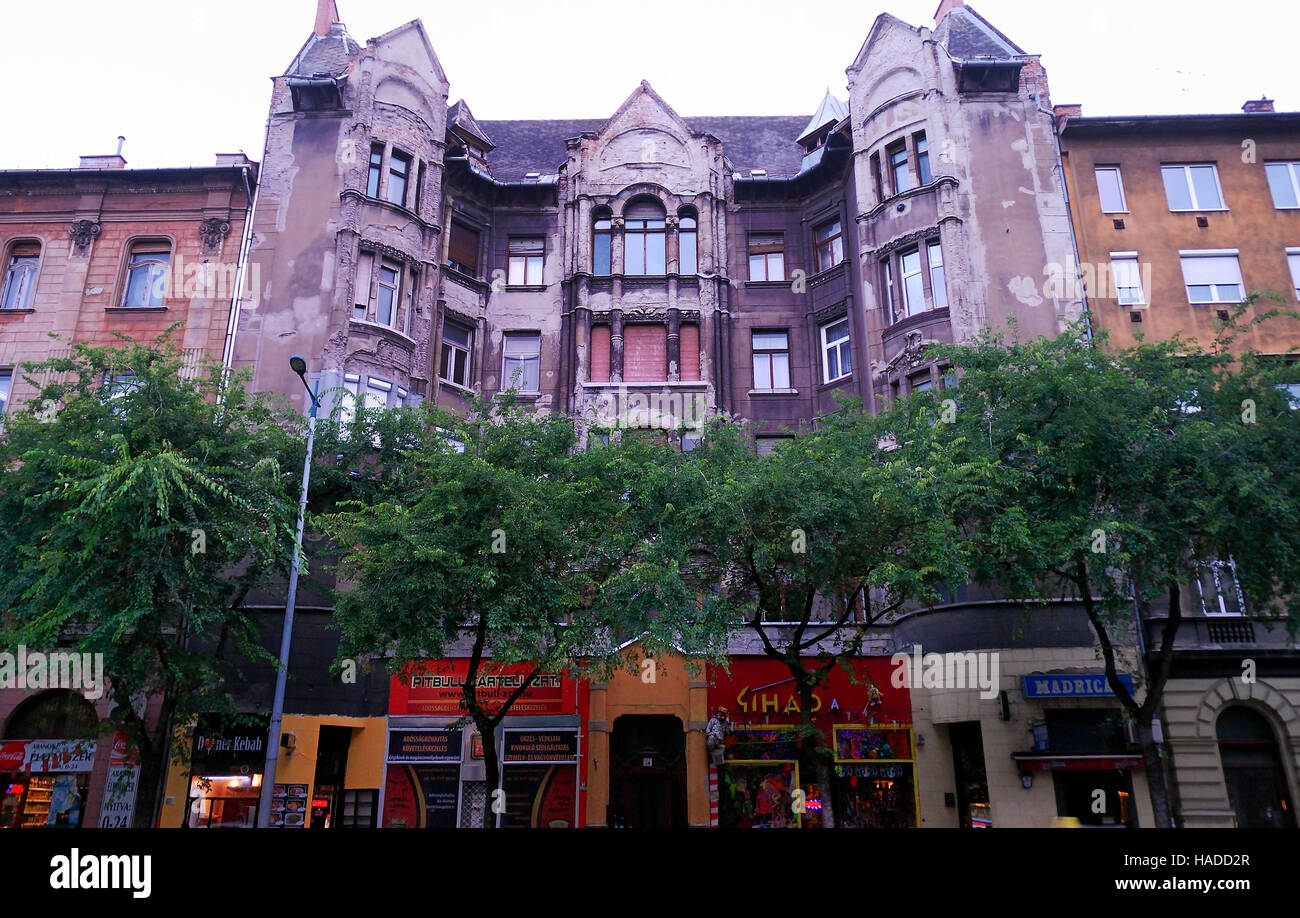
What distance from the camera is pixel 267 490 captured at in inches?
742

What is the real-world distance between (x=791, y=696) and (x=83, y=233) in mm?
26334

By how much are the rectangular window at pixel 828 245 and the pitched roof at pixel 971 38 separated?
6.48 m

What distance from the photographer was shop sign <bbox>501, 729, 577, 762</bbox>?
24.2 meters

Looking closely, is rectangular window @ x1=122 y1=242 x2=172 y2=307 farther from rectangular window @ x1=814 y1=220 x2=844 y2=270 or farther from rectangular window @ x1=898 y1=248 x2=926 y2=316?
rectangular window @ x1=898 y1=248 x2=926 y2=316

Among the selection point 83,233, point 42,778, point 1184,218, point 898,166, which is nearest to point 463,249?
point 83,233

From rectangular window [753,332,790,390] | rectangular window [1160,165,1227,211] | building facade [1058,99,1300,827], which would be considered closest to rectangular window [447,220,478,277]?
rectangular window [753,332,790,390]

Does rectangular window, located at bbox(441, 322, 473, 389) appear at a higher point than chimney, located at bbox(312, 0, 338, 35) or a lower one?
lower

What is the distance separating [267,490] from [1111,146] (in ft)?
87.4

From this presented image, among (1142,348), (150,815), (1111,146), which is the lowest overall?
(150,815)

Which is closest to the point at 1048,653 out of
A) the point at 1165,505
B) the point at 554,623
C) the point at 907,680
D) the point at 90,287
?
the point at 907,680

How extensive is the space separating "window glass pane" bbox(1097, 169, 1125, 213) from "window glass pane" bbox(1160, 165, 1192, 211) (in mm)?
1401

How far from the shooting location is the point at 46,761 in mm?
22984

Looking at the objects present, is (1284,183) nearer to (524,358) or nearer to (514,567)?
(524,358)
